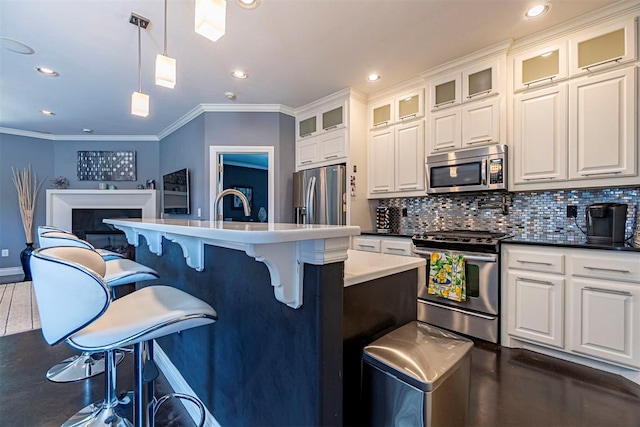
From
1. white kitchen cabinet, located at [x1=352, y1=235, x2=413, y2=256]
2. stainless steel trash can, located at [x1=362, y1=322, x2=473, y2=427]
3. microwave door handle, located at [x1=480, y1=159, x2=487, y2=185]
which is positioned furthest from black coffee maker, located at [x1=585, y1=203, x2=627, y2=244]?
stainless steel trash can, located at [x1=362, y1=322, x2=473, y2=427]

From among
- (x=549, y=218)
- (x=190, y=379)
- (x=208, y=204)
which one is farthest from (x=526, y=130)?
(x=208, y=204)

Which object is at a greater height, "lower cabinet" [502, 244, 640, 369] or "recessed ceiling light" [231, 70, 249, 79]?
"recessed ceiling light" [231, 70, 249, 79]

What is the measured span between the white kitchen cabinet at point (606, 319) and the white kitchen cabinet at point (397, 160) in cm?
166

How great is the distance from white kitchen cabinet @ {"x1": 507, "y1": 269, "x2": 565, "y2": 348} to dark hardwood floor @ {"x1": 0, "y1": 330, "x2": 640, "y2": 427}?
0.18 metres

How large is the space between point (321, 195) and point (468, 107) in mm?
1869

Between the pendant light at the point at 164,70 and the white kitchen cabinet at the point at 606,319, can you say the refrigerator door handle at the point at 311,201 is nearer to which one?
the pendant light at the point at 164,70

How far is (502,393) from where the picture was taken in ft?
5.87

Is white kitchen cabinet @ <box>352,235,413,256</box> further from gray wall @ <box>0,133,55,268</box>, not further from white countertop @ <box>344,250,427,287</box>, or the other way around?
gray wall @ <box>0,133,55,268</box>

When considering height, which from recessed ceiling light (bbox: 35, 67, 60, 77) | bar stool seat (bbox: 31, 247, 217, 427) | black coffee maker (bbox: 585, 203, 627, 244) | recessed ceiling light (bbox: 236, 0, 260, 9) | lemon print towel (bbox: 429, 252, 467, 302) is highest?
recessed ceiling light (bbox: 35, 67, 60, 77)

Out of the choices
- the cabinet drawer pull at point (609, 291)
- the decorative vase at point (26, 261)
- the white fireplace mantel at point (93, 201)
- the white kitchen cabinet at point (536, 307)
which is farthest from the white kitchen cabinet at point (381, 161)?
the decorative vase at point (26, 261)

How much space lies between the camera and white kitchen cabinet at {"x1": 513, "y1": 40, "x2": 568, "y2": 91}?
2.36 m

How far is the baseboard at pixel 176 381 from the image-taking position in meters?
1.43

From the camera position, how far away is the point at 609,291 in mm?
1930

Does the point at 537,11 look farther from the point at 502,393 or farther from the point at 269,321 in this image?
the point at 269,321
